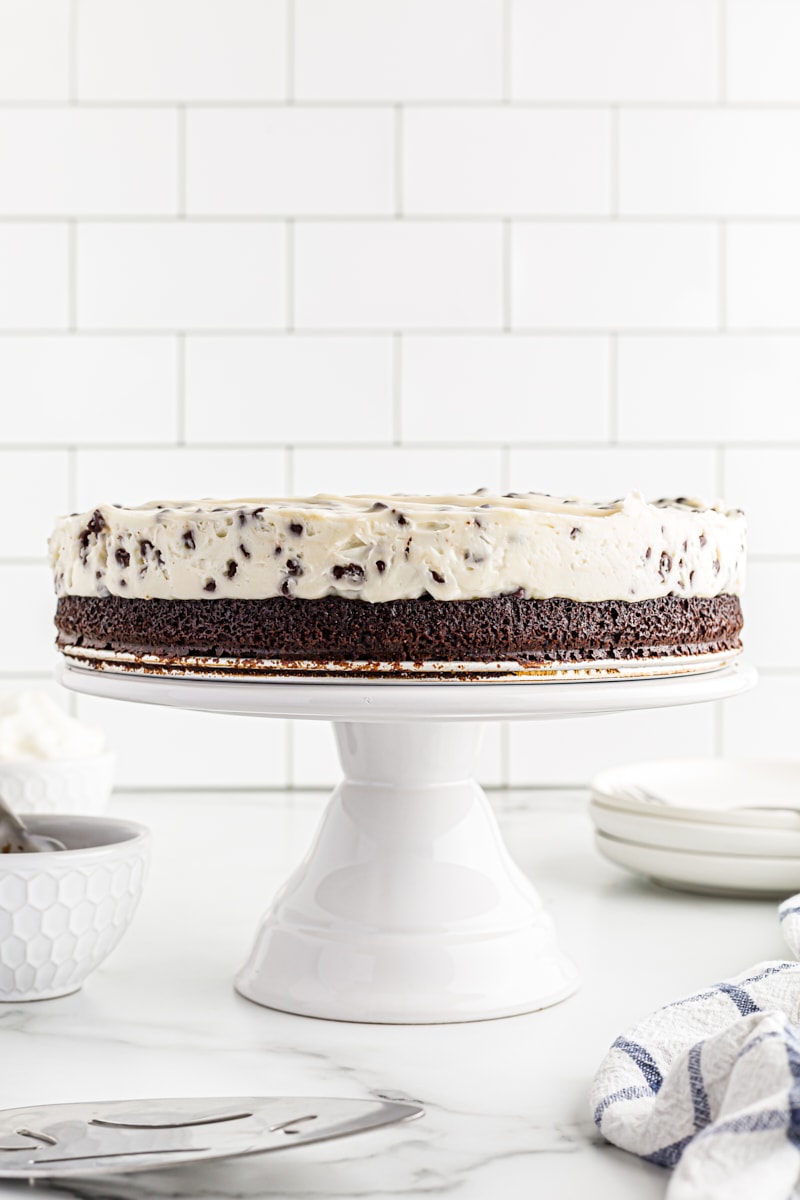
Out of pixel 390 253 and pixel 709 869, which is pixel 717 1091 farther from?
pixel 390 253

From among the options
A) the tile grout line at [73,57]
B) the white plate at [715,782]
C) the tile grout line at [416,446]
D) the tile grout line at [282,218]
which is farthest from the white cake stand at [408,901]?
the tile grout line at [73,57]

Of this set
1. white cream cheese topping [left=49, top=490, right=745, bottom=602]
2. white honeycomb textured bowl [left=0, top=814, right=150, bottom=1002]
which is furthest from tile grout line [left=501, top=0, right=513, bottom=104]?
white honeycomb textured bowl [left=0, top=814, right=150, bottom=1002]

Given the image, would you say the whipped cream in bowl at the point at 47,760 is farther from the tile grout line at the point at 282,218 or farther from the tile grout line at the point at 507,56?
the tile grout line at the point at 507,56

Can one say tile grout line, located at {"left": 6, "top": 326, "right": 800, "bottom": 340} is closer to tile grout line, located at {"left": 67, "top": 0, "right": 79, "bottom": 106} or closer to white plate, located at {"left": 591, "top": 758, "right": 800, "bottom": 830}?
tile grout line, located at {"left": 67, "top": 0, "right": 79, "bottom": 106}

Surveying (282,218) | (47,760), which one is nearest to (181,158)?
(282,218)

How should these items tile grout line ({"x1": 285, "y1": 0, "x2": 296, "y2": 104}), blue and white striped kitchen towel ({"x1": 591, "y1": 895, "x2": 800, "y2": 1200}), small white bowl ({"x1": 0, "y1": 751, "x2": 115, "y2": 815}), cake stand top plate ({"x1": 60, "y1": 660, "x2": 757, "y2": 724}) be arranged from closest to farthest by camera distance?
blue and white striped kitchen towel ({"x1": 591, "y1": 895, "x2": 800, "y2": 1200}) < cake stand top plate ({"x1": 60, "y1": 660, "x2": 757, "y2": 724}) < small white bowl ({"x1": 0, "y1": 751, "x2": 115, "y2": 815}) < tile grout line ({"x1": 285, "y1": 0, "x2": 296, "y2": 104})
